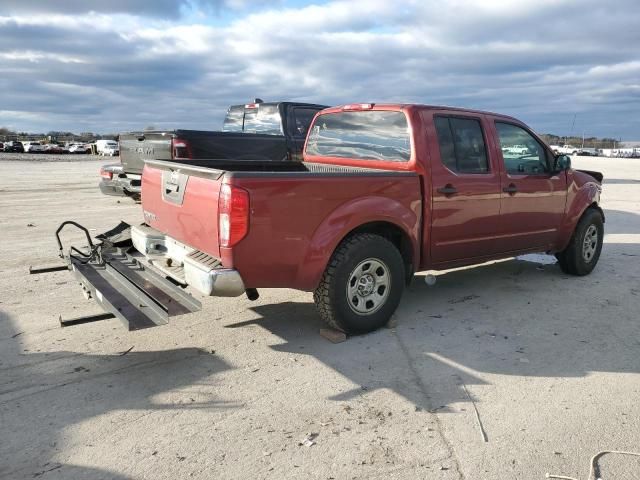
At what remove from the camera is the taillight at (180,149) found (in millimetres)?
7960

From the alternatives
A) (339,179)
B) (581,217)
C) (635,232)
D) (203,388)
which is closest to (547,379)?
(339,179)

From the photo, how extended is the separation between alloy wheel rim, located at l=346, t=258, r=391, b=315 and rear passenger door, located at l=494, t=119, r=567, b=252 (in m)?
1.77

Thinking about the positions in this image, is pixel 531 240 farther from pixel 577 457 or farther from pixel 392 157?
pixel 577 457

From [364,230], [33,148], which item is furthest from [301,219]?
[33,148]

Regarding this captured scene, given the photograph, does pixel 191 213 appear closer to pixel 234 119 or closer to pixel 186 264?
pixel 186 264

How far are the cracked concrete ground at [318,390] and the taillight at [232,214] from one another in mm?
1002

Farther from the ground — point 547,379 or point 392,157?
point 392,157

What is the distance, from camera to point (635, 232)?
9.90 meters

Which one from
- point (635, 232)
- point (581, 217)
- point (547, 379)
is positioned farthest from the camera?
point (635, 232)

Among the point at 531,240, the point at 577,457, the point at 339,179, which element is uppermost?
the point at 339,179

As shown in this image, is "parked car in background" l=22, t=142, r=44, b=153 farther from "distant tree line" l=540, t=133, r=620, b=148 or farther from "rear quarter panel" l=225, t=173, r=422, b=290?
"distant tree line" l=540, t=133, r=620, b=148

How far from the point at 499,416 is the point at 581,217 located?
4.10 metres

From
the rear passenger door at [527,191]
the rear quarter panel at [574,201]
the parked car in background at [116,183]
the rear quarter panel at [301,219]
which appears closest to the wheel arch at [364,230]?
the rear quarter panel at [301,219]

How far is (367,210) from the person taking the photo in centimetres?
439
